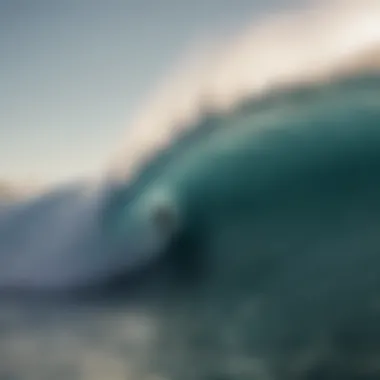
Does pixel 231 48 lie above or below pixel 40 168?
above

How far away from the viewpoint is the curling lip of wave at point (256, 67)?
72.9 inches

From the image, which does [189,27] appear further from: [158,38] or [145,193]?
[145,193]

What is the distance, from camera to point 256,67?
1879mm

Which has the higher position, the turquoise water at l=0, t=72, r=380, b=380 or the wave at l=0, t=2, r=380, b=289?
the wave at l=0, t=2, r=380, b=289

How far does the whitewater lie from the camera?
5.90ft

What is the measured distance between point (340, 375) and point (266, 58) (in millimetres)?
786

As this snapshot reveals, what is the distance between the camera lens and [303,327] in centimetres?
177

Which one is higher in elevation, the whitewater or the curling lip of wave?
the curling lip of wave

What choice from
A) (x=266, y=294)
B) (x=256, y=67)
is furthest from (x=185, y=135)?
(x=266, y=294)

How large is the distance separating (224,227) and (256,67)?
0.41m

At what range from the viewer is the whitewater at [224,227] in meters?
1.80

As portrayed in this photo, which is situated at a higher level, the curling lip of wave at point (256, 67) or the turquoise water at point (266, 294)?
the curling lip of wave at point (256, 67)

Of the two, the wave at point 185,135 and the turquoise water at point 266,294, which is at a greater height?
the wave at point 185,135

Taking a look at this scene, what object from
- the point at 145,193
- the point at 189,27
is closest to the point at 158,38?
the point at 189,27
